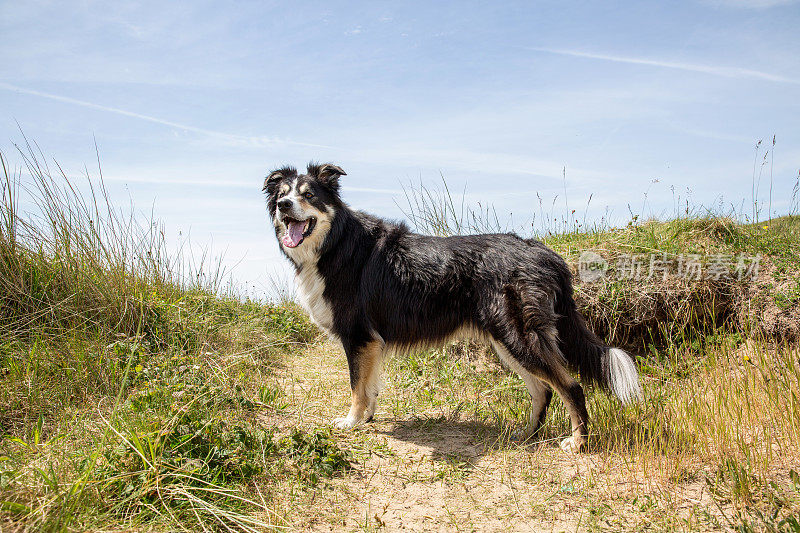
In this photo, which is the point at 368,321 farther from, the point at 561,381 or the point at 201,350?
the point at 201,350

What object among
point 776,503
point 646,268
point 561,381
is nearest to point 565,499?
point 561,381

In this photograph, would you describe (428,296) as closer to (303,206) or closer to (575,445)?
(303,206)

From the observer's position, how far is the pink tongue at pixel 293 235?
438 centimetres

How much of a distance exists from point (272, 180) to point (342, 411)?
229 centimetres

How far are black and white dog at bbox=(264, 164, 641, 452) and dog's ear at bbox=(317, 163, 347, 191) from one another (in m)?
0.01

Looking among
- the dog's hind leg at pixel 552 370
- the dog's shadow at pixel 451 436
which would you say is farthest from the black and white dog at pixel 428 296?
the dog's shadow at pixel 451 436

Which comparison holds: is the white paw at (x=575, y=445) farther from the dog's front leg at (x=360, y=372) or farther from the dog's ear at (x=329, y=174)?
the dog's ear at (x=329, y=174)

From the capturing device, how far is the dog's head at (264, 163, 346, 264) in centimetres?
436

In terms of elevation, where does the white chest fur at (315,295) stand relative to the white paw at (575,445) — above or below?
above

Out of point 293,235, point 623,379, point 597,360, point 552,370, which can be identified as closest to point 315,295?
point 293,235

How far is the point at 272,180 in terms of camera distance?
474 centimetres

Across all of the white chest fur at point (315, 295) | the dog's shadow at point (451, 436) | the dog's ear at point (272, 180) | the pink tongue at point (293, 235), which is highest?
the dog's ear at point (272, 180)

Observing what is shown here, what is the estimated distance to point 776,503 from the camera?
2928 mm

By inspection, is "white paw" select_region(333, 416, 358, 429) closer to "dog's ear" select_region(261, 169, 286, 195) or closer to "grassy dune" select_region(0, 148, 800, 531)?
"grassy dune" select_region(0, 148, 800, 531)
